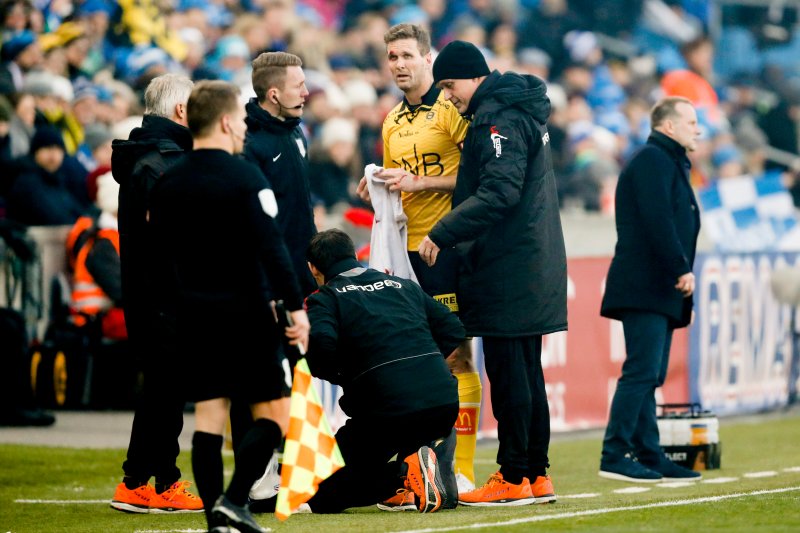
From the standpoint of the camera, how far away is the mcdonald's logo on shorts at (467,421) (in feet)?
28.9

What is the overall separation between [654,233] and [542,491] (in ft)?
6.66

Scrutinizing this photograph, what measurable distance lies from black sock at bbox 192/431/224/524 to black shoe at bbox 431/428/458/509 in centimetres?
186

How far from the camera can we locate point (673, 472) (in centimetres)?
998

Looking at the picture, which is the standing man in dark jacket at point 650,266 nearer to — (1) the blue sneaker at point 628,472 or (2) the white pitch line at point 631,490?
(1) the blue sneaker at point 628,472

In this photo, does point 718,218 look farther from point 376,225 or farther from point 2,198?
point 376,225

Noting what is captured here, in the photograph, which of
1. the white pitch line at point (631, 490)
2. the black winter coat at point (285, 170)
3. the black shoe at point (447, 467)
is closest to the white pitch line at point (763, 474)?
the white pitch line at point (631, 490)

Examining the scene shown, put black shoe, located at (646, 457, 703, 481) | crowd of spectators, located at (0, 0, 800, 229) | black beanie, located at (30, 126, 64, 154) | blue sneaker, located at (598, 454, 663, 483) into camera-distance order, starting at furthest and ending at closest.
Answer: crowd of spectators, located at (0, 0, 800, 229), black beanie, located at (30, 126, 64, 154), black shoe, located at (646, 457, 703, 481), blue sneaker, located at (598, 454, 663, 483)

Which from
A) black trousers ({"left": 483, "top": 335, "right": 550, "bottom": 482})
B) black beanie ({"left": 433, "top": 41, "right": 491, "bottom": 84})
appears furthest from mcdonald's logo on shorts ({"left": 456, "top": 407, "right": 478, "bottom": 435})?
black beanie ({"left": 433, "top": 41, "right": 491, "bottom": 84})

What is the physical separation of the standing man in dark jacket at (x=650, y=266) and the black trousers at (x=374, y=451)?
2092 mm

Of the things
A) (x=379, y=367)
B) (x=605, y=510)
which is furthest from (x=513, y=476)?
(x=379, y=367)

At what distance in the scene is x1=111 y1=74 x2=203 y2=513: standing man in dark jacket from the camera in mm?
8047

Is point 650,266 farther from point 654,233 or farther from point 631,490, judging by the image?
point 631,490

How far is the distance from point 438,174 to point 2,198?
593 cm

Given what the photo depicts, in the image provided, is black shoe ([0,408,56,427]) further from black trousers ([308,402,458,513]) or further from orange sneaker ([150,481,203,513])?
black trousers ([308,402,458,513])
